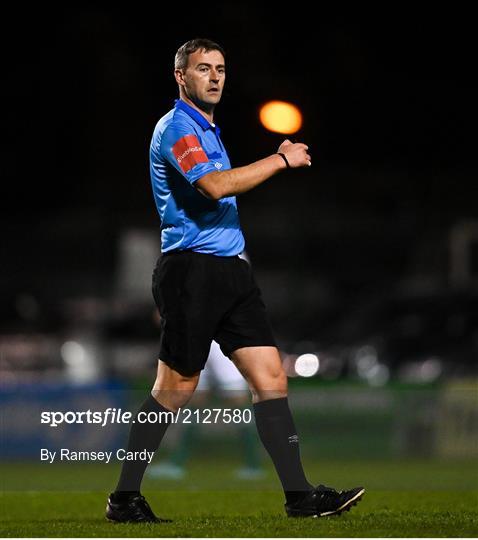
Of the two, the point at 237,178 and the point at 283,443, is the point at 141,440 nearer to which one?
the point at 283,443

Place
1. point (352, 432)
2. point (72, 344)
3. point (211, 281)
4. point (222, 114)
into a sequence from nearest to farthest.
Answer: point (211, 281), point (352, 432), point (72, 344), point (222, 114)

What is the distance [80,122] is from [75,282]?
7904mm

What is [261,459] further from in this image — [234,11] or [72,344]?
[234,11]

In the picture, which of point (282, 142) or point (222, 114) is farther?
point (222, 114)

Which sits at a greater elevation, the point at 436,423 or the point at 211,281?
the point at 211,281

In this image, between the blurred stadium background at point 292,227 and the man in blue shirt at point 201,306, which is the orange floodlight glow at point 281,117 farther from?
the blurred stadium background at point 292,227

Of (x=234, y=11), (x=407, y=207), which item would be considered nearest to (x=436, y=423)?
(x=234, y=11)

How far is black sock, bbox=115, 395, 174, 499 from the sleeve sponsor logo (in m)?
1.12

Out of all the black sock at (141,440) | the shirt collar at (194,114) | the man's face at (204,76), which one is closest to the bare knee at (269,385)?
the black sock at (141,440)

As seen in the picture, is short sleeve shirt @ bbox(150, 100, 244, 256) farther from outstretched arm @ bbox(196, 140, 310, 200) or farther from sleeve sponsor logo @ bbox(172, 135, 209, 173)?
outstretched arm @ bbox(196, 140, 310, 200)

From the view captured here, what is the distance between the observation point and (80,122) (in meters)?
30.5

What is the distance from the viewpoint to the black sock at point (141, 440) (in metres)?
6.94

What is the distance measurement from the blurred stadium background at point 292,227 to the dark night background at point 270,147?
2.1 inches

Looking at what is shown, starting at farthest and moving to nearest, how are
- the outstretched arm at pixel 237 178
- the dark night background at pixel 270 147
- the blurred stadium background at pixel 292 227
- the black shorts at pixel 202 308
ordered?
the dark night background at pixel 270 147, the blurred stadium background at pixel 292 227, the black shorts at pixel 202 308, the outstretched arm at pixel 237 178
